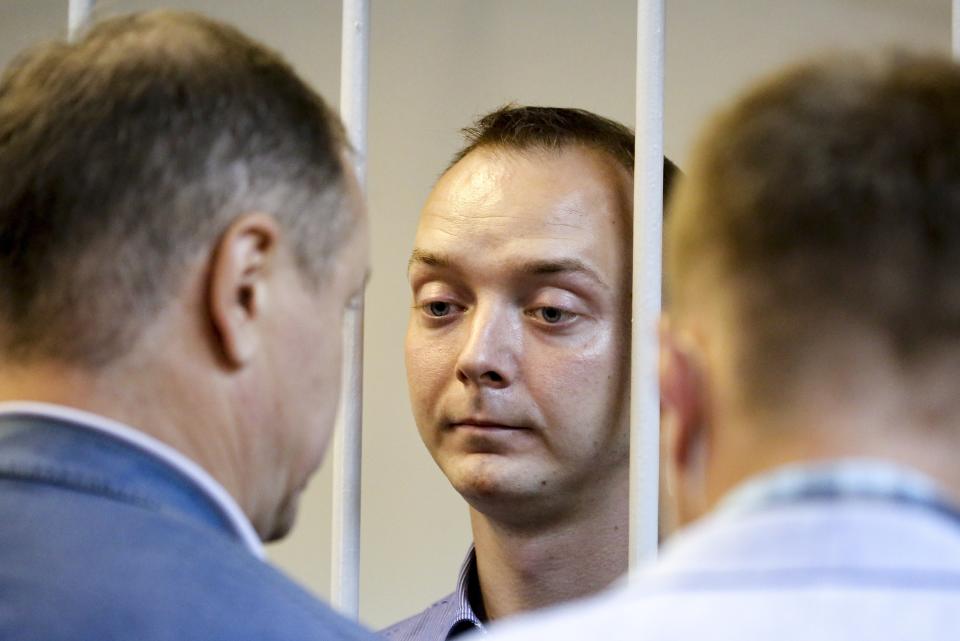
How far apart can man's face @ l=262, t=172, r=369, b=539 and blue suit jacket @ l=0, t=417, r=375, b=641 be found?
0.37ft

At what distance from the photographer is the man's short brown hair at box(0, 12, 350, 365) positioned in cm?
84

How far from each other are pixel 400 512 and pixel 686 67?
0.93m

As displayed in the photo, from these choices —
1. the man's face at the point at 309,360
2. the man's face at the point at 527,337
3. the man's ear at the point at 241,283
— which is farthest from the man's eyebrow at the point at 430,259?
the man's ear at the point at 241,283

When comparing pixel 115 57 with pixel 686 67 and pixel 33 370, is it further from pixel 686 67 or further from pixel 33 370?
pixel 686 67

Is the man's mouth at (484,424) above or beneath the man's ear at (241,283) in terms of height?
beneath

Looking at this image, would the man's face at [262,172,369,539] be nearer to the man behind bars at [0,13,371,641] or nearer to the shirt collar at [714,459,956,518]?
the man behind bars at [0,13,371,641]

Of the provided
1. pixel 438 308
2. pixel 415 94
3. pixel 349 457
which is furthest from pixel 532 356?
pixel 415 94

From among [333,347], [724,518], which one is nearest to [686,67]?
[333,347]

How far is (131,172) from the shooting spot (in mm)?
849

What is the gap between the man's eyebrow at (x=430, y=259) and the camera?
1.54m

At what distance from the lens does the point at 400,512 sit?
2.47m

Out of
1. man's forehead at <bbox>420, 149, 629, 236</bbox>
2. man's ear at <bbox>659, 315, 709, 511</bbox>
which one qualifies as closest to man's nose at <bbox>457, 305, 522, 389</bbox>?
man's forehead at <bbox>420, 149, 629, 236</bbox>

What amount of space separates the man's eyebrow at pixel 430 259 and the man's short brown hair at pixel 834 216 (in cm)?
92

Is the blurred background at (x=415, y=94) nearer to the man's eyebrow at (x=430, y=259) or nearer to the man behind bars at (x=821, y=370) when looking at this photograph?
the man's eyebrow at (x=430, y=259)
